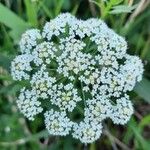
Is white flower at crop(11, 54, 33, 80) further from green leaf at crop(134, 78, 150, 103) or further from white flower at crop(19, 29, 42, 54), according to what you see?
green leaf at crop(134, 78, 150, 103)

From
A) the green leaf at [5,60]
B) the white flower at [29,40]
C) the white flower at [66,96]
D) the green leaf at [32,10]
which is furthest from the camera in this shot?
the green leaf at [32,10]

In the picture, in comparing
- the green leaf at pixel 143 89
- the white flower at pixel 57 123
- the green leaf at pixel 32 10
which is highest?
the green leaf at pixel 32 10

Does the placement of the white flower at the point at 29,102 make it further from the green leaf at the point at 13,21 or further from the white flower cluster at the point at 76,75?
the green leaf at the point at 13,21

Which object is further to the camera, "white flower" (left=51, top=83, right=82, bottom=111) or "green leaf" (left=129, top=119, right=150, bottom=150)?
"green leaf" (left=129, top=119, right=150, bottom=150)

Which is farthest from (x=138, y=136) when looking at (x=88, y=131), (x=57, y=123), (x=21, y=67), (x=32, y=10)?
(x=32, y=10)

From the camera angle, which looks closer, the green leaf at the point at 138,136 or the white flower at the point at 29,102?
the white flower at the point at 29,102

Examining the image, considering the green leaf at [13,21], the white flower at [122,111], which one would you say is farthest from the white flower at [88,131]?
the green leaf at [13,21]

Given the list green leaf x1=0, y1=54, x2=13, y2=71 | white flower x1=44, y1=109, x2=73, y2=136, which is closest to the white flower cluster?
white flower x1=44, y1=109, x2=73, y2=136
